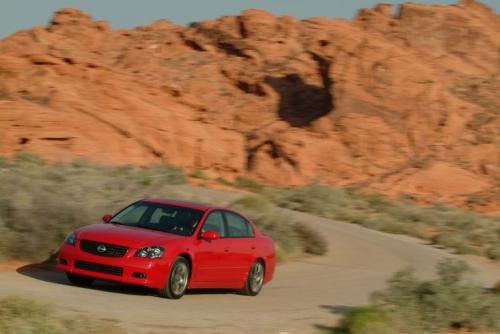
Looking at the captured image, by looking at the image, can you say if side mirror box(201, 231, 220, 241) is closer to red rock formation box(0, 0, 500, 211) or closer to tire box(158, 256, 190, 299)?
tire box(158, 256, 190, 299)

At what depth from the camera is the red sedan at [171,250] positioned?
45.9 ft

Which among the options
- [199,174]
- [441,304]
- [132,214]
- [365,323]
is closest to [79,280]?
[132,214]

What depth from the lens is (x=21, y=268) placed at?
16266 mm

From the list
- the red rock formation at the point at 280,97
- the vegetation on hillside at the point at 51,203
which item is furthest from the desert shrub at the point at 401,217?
the vegetation on hillside at the point at 51,203

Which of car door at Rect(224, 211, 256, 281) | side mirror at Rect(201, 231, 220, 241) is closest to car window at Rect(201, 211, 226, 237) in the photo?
car door at Rect(224, 211, 256, 281)

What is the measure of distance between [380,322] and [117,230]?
443 cm

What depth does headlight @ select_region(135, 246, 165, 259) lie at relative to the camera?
45.9 feet

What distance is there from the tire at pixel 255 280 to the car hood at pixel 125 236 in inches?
77.8

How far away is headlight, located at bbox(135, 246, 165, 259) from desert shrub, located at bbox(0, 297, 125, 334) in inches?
140

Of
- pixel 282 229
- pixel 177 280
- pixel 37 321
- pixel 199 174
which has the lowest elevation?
pixel 199 174

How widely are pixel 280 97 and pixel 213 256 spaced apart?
42407 millimetres

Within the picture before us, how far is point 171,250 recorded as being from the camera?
1423 cm

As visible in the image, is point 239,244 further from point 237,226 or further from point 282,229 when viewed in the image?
point 282,229

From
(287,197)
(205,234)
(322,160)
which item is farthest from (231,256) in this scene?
(322,160)
